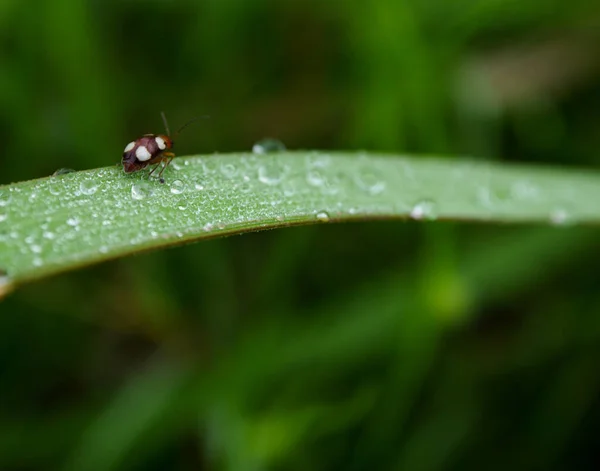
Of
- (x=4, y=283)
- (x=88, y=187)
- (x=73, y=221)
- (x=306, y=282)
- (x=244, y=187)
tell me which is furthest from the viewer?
(x=306, y=282)

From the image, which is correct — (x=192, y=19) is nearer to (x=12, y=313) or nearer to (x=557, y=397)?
(x=12, y=313)

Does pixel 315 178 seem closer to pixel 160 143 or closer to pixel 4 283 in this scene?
pixel 160 143

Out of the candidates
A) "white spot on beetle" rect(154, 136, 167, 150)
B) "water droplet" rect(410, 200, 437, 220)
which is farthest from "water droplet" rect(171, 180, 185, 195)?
"water droplet" rect(410, 200, 437, 220)

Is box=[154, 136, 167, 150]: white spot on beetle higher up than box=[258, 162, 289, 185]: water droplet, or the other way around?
box=[154, 136, 167, 150]: white spot on beetle

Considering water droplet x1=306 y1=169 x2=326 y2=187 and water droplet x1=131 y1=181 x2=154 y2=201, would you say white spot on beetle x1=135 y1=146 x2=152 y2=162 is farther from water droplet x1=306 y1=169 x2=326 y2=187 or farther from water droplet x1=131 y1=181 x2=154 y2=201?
water droplet x1=306 y1=169 x2=326 y2=187

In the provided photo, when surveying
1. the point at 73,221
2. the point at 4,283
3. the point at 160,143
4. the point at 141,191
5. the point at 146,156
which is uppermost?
the point at 160,143

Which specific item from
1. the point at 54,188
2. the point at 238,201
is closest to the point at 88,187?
the point at 54,188

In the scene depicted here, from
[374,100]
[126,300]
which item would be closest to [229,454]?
[126,300]
